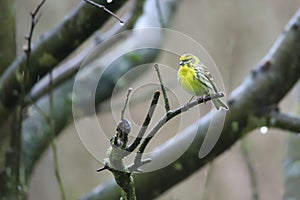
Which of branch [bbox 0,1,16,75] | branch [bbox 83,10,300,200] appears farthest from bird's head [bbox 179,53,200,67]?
branch [bbox 0,1,16,75]

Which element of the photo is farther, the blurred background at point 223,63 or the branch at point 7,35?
the blurred background at point 223,63

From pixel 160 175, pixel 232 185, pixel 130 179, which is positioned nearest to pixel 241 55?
pixel 232 185

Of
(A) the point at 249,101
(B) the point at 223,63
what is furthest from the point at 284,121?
(B) the point at 223,63

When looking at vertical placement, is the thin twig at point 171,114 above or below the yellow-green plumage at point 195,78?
below

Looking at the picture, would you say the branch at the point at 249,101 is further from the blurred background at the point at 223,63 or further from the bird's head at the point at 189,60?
the blurred background at the point at 223,63

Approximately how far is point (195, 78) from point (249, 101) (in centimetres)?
63

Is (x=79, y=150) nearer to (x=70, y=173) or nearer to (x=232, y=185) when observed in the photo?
(x=70, y=173)

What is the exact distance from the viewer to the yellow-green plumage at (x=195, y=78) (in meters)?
0.50

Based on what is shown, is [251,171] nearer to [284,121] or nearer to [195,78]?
[284,121]

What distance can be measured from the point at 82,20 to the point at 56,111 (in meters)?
0.48

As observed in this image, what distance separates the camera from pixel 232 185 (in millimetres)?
3172

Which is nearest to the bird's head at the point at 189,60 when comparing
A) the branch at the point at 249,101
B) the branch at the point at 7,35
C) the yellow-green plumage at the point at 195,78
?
the yellow-green plumage at the point at 195,78

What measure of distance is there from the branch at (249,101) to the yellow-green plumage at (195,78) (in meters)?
0.55

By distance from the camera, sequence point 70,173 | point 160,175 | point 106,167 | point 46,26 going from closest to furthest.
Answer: point 106,167 < point 160,175 < point 46,26 < point 70,173
